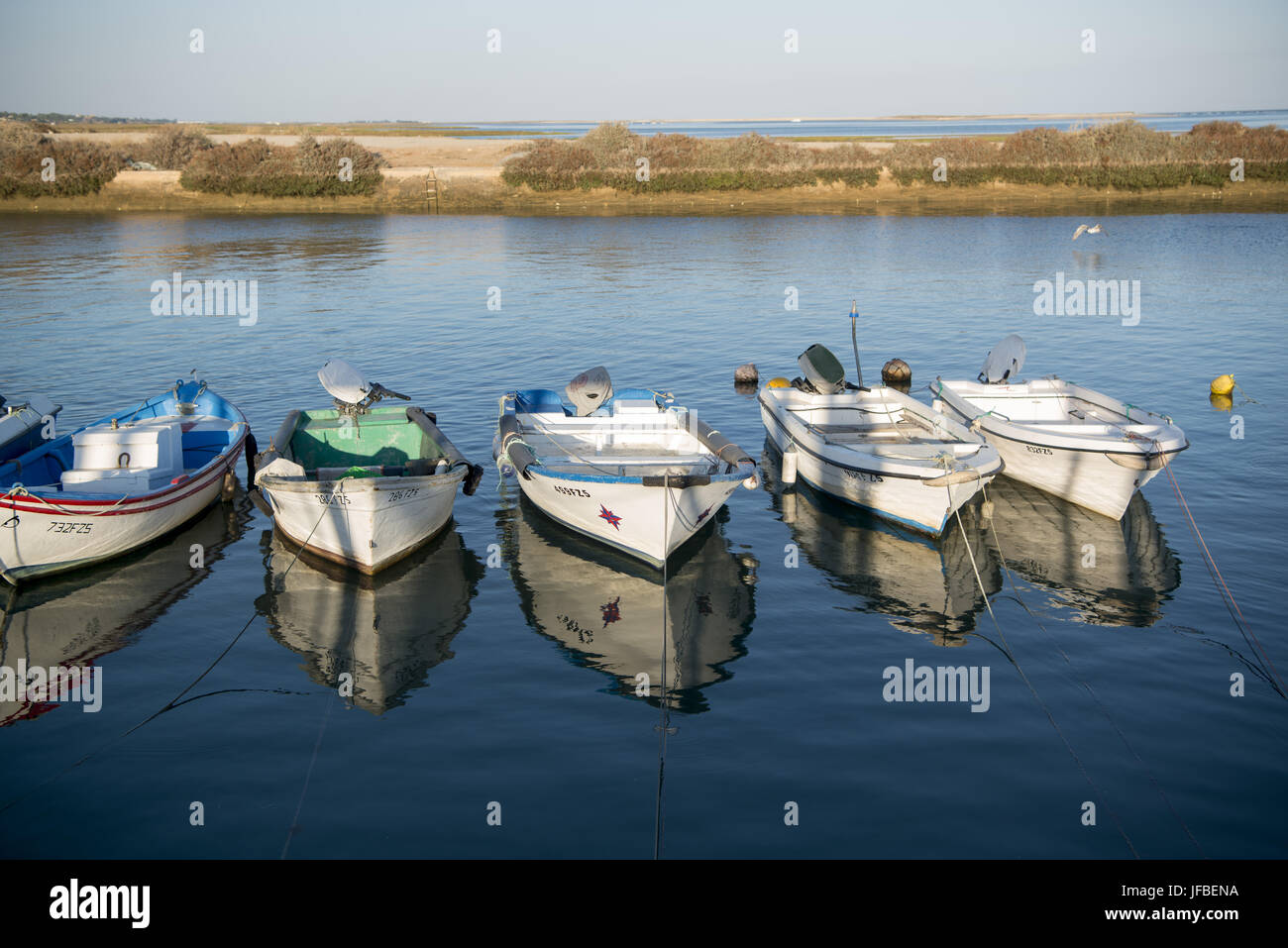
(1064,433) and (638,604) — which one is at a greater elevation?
(1064,433)

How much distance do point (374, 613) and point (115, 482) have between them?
5981mm

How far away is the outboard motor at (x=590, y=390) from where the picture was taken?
1938 centimetres

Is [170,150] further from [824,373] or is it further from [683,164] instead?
[824,373]

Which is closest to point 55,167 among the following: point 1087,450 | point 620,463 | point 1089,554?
point 620,463

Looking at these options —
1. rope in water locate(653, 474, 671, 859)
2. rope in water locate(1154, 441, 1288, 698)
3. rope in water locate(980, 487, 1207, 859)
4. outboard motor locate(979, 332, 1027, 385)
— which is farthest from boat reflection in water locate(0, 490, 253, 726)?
outboard motor locate(979, 332, 1027, 385)

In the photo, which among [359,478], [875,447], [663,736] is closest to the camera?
[663,736]

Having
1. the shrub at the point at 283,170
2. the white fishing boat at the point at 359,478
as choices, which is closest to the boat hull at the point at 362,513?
the white fishing boat at the point at 359,478

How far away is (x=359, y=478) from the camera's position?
15062mm

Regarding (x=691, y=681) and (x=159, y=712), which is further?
(x=691, y=681)

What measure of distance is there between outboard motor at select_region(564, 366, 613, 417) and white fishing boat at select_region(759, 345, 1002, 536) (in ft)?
13.0

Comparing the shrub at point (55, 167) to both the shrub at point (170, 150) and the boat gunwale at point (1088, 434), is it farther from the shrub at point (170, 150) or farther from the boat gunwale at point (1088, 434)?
the boat gunwale at point (1088, 434)

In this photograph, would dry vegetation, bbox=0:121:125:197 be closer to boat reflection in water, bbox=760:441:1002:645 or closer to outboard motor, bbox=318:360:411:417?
outboard motor, bbox=318:360:411:417

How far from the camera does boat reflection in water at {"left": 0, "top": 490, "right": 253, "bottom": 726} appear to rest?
1333 cm
